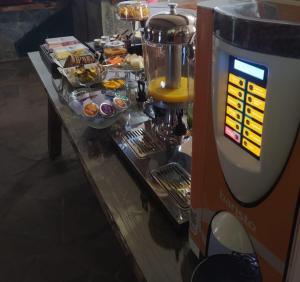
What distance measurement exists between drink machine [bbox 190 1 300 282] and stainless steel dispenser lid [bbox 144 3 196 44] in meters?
0.42

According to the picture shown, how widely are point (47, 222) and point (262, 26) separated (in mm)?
1407

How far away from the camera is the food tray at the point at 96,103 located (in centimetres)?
102

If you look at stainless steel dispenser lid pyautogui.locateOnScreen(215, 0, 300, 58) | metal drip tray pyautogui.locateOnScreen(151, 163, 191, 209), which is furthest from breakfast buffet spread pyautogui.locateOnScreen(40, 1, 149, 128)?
stainless steel dispenser lid pyautogui.locateOnScreen(215, 0, 300, 58)

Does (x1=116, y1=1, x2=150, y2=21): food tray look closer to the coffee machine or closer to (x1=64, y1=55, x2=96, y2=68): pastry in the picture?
(x1=64, y1=55, x2=96, y2=68): pastry

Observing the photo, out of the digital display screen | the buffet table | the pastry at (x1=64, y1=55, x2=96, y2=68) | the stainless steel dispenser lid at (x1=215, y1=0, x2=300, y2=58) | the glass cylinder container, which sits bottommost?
the buffet table

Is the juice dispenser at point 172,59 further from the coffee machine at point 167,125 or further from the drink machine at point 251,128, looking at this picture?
the drink machine at point 251,128

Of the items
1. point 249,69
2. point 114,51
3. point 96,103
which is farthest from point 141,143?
point 114,51

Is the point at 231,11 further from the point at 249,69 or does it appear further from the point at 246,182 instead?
the point at 246,182

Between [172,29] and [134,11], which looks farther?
[134,11]

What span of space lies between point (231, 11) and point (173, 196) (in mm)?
418

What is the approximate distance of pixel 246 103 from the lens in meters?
0.42

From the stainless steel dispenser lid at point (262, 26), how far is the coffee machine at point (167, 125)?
1.35 ft

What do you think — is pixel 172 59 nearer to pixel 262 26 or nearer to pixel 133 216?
pixel 133 216

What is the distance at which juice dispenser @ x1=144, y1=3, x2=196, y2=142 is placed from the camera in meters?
0.89
